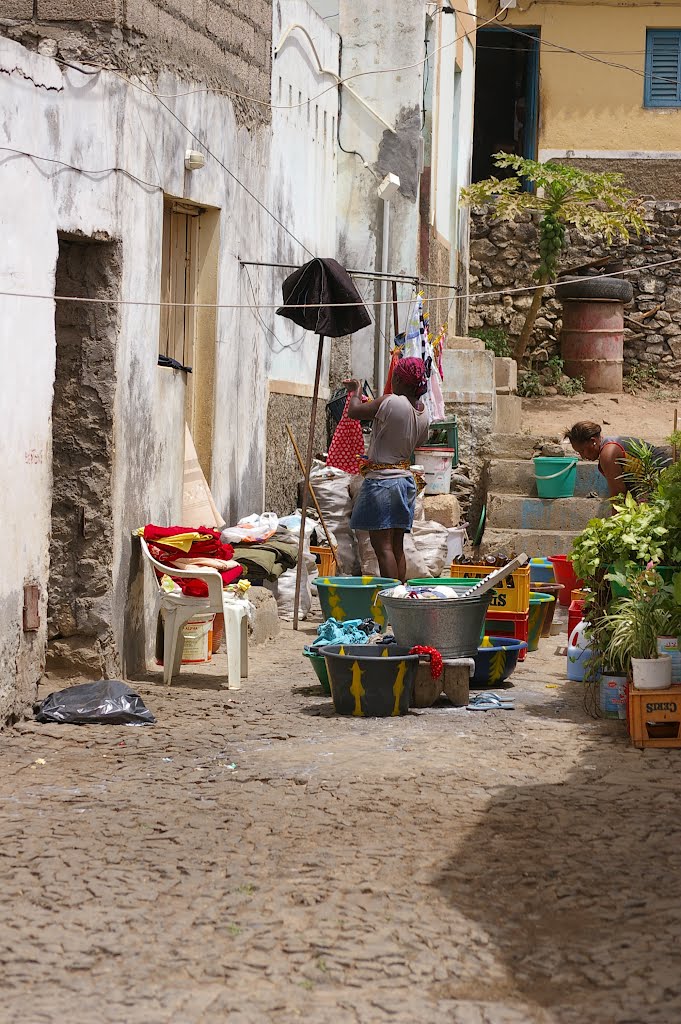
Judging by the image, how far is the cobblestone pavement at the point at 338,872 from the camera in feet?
11.8

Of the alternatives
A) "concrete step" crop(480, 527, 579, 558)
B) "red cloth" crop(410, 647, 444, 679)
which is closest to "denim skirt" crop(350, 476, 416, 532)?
"red cloth" crop(410, 647, 444, 679)

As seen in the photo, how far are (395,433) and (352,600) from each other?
4.44 feet

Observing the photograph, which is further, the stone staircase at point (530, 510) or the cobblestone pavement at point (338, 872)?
the stone staircase at point (530, 510)

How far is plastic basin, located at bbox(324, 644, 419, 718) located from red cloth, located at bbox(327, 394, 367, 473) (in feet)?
15.9

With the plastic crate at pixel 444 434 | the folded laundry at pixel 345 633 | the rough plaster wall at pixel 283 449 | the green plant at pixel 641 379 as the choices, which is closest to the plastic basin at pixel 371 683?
the folded laundry at pixel 345 633

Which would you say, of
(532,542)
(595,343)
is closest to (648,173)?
(595,343)

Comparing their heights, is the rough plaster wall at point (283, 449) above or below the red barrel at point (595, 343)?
below

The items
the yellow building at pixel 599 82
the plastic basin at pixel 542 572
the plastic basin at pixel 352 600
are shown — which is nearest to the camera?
the plastic basin at pixel 352 600

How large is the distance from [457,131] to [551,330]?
298cm

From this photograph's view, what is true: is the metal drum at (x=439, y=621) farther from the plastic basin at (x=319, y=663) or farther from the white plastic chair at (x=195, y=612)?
the white plastic chair at (x=195, y=612)

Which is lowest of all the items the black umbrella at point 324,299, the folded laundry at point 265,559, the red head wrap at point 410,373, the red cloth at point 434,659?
the red cloth at point 434,659

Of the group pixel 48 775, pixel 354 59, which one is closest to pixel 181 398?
pixel 48 775

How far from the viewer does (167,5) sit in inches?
315

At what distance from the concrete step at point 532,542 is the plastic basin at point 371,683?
19.3 feet
